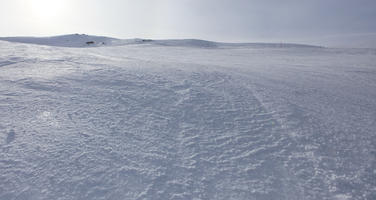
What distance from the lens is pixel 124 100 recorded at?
309 cm

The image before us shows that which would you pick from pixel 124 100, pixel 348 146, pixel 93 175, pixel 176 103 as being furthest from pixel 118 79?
pixel 348 146

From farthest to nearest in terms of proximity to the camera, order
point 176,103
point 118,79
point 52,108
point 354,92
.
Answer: point 118,79, point 354,92, point 176,103, point 52,108

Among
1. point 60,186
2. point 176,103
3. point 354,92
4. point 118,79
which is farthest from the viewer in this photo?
point 118,79

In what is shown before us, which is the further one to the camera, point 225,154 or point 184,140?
point 184,140

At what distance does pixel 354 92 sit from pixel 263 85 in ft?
4.83

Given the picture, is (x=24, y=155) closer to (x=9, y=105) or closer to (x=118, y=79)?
(x=9, y=105)

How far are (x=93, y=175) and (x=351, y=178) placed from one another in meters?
2.05

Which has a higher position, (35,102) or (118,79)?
(118,79)

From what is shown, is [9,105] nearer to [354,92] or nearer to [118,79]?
[118,79]

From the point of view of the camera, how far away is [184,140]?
87.3 inches

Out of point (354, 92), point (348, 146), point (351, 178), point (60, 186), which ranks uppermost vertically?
point (354, 92)

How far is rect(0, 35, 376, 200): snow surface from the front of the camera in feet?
5.36

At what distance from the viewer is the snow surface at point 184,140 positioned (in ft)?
5.36

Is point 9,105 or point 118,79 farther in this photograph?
point 118,79
